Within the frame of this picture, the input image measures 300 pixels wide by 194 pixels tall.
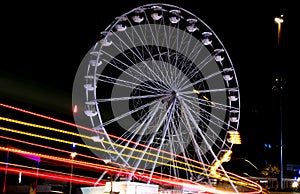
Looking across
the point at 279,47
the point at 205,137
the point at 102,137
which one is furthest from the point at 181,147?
the point at 279,47

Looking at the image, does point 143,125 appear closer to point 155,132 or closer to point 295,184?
point 155,132

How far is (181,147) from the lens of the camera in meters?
25.0

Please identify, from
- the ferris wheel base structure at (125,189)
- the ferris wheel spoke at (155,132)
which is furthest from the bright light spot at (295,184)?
the ferris wheel base structure at (125,189)

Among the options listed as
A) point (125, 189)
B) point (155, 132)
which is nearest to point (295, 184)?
point (155, 132)

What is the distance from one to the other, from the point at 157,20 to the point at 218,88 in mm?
5450

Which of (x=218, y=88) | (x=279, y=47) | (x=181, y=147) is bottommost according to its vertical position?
(x=181, y=147)

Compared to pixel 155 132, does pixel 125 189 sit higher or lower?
lower

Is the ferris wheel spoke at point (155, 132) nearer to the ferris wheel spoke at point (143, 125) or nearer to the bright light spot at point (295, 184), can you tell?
the ferris wheel spoke at point (143, 125)

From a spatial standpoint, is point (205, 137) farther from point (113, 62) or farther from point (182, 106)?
point (113, 62)

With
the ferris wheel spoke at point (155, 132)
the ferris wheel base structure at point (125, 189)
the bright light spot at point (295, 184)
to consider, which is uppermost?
the ferris wheel spoke at point (155, 132)

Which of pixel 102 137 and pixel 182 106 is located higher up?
pixel 182 106

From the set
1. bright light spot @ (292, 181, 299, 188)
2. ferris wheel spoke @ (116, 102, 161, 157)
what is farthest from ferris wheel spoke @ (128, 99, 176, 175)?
bright light spot @ (292, 181, 299, 188)

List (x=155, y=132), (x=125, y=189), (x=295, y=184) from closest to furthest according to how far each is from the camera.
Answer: (x=125, y=189)
(x=155, y=132)
(x=295, y=184)

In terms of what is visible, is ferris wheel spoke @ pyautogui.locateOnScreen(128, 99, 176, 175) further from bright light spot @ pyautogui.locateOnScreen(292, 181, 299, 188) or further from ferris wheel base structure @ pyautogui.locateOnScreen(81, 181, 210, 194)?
bright light spot @ pyautogui.locateOnScreen(292, 181, 299, 188)
